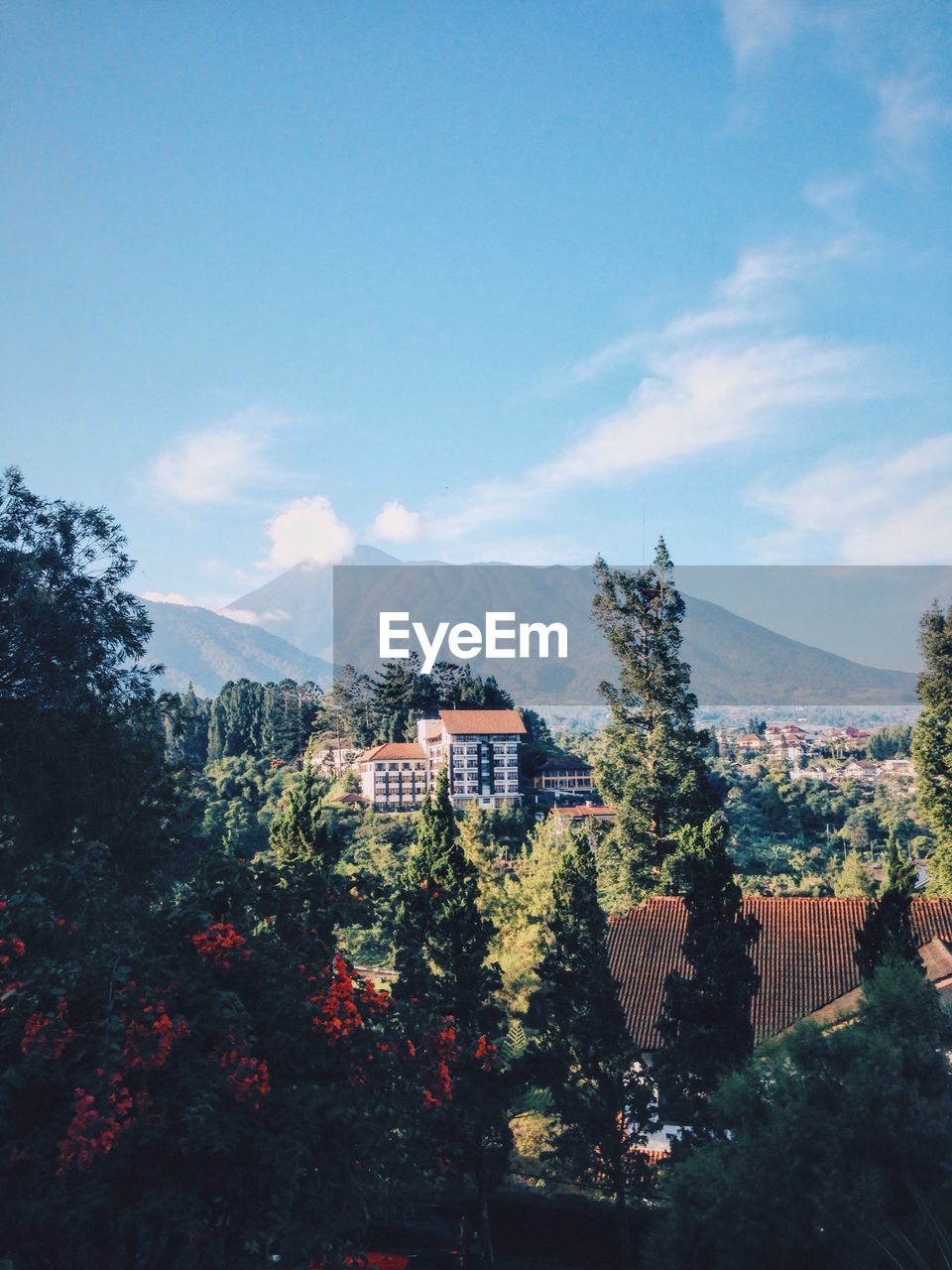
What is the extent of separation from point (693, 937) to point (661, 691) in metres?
16.4

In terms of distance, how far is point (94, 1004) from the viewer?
26.1 ft

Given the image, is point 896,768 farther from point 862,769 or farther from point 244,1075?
point 244,1075

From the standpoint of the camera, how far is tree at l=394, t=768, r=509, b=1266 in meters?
13.3

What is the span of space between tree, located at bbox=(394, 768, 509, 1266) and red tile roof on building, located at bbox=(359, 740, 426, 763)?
52104mm

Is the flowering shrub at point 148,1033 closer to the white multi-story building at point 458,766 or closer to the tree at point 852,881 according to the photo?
the tree at point 852,881

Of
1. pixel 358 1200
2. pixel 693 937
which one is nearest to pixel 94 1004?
pixel 358 1200

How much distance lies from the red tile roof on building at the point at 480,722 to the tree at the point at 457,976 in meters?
50.5

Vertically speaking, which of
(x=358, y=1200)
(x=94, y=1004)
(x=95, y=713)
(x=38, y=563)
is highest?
(x=38, y=563)

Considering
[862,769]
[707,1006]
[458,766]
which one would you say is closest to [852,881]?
[458,766]

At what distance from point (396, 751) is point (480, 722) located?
6.67 metres

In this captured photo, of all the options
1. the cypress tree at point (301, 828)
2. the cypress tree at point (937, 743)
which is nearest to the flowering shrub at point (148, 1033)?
the cypress tree at point (301, 828)

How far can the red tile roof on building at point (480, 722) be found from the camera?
6994 centimetres

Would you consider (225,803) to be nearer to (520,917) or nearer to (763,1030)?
(520,917)

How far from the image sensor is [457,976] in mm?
16250
